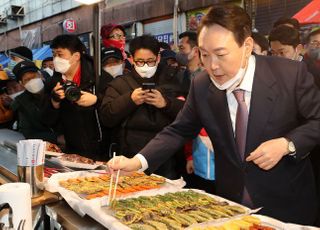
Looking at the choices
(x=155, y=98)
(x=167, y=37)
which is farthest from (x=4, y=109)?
(x=167, y=37)

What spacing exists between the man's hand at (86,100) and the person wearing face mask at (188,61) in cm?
73

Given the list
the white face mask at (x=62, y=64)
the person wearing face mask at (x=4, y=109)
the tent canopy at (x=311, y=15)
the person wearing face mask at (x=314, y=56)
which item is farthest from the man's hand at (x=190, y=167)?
the person wearing face mask at (x=4, y=109)

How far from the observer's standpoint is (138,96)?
2648 mm

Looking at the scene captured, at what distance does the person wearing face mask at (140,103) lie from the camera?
2707mm

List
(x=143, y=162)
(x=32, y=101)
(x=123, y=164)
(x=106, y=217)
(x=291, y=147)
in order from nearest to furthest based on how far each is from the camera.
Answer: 1. (x=106, y=217)
2. (x=291, y=147)
3. (x=123, y=164)
4. (x=143, y=162)
5. (x=32, y=101)

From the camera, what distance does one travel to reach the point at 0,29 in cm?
1988

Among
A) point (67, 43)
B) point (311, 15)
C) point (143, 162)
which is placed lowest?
point (143, 162)

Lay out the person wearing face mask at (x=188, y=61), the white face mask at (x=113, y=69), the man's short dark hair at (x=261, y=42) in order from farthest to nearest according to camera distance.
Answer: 1. the man's short dark hair at (x=261, y=42)
2. the white face mask at (x=113, y=69)
3. the person wearing face mask at (x=188, y=61)

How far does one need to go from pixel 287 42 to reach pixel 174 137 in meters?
1.62

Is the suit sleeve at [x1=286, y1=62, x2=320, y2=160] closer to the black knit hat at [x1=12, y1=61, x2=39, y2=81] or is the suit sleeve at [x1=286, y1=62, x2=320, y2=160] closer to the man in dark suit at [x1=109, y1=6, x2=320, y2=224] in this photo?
the man in dark suit at [x1=109, y1=6, x2=320, y2=224]

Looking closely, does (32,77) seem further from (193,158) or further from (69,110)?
(193,158)

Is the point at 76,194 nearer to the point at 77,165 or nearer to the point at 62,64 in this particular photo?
the point at 77,165

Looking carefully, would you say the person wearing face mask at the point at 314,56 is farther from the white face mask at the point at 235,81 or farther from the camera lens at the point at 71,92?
the camera lens at the point at 71,92

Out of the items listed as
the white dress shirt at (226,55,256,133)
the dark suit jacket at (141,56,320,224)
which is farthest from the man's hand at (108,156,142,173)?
the white dress shirt at (226,55,256,133)
